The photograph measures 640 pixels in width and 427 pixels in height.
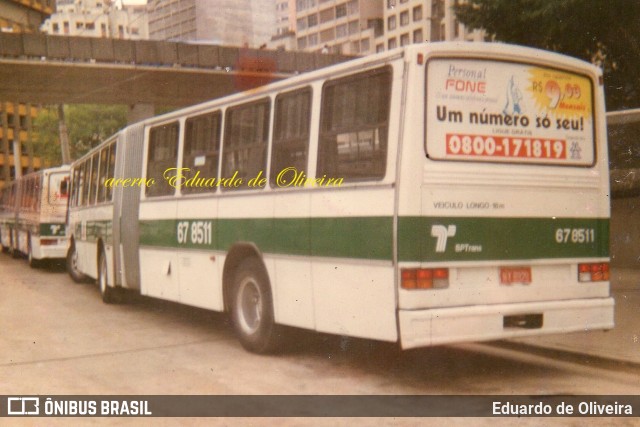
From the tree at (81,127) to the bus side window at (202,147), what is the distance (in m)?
58.2

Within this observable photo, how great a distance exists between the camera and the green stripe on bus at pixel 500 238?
720 centimetres

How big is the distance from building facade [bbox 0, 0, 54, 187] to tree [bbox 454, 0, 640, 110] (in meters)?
77.2

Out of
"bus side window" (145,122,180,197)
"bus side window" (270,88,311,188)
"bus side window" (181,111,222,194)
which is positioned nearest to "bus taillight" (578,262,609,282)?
"bus side window" (270,88,311,188)

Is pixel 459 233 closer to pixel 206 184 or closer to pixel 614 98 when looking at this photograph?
pixel 206 184

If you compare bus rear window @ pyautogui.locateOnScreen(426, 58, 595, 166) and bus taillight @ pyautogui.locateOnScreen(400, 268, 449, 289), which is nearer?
bus taillight @ pyautogui.locateOnScreen(400, 268, 449, 289)

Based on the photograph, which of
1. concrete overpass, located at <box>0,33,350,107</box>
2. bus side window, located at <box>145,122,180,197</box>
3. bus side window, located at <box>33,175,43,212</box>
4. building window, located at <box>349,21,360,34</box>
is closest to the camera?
bus side window, located at <box>145,122,180,197</box>

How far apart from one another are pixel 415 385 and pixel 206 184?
13.2 ft

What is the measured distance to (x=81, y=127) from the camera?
6825cm

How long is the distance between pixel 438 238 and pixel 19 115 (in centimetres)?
10009

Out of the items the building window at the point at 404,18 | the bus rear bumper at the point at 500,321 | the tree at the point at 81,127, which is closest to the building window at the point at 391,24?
the building window at the point at 404,18

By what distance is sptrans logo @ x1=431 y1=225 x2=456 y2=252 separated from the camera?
23.8 feet

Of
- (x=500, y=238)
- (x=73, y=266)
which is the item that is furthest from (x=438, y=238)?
(x=73, y=266)

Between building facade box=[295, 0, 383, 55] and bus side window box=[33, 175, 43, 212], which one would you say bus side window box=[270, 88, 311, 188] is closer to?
bus side window box=[33, 175, 43, 212]

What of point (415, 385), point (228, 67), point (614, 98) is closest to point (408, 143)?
point (415, 385)
